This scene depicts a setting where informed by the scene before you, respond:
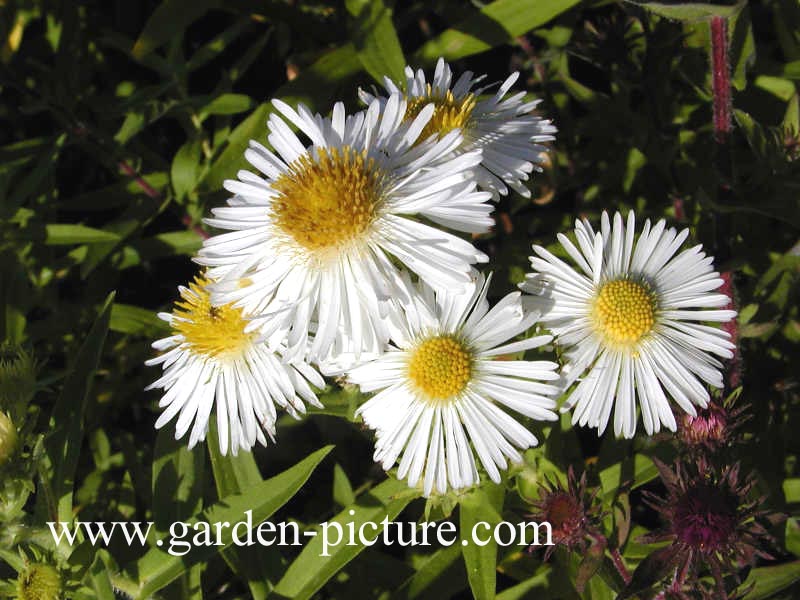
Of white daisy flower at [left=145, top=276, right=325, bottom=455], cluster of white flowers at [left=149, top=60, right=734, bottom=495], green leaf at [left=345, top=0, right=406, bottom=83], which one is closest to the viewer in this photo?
cluster of white flowers at [left=149, top=60, right=734, bottom=495]

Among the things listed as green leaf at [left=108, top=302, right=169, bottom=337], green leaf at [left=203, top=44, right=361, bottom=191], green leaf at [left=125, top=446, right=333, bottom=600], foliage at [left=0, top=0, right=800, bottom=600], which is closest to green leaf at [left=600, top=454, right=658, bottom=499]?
foliage at [left=0, top=0, right=800, bottom=600]

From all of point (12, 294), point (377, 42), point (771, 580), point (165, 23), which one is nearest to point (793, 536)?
point (771, 580)

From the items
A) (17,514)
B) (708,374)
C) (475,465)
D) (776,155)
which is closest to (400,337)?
(475,465)

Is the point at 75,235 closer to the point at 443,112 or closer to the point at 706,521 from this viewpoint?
the point at 443,112

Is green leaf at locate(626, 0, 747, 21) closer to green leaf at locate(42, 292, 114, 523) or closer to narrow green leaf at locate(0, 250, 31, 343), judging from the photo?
green leaf at locate(42, 292, 114, 523)

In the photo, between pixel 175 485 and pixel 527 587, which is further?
pixel 175 485

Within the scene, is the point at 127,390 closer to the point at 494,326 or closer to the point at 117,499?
the point at 117,499
